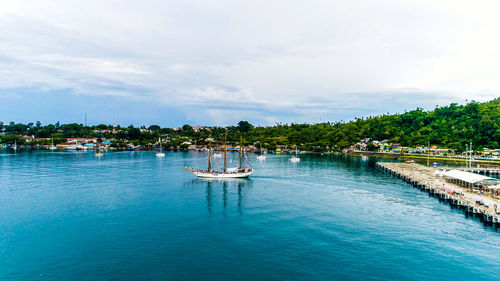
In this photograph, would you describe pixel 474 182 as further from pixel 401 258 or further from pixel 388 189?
pixel 401 258

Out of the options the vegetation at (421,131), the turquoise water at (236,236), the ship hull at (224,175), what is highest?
the vegetation at (421,131)

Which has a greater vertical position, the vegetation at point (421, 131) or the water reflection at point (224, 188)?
the vegetation at point (421, 131)

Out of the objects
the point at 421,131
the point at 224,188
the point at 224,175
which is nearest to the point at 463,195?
the point at 224,188

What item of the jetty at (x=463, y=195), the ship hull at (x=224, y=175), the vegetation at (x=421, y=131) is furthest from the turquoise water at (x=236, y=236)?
the vegetation at (x=421, y=131)

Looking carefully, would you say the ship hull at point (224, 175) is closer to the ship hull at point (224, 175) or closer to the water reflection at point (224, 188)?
the ship hull at point (224, 175)

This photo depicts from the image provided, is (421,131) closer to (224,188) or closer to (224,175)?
(224,175)

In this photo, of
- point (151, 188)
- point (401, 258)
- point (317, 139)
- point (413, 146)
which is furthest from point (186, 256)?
point (317, 139)

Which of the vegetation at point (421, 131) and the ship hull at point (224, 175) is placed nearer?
the ship hull at point (224, 175)

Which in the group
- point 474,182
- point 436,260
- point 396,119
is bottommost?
point 436,260

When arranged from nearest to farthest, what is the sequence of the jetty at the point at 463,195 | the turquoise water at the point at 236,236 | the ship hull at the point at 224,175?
the turquoise water at the point at 236,236
the jetty at the point at 463,195
the ship hull at the point at 224,175
